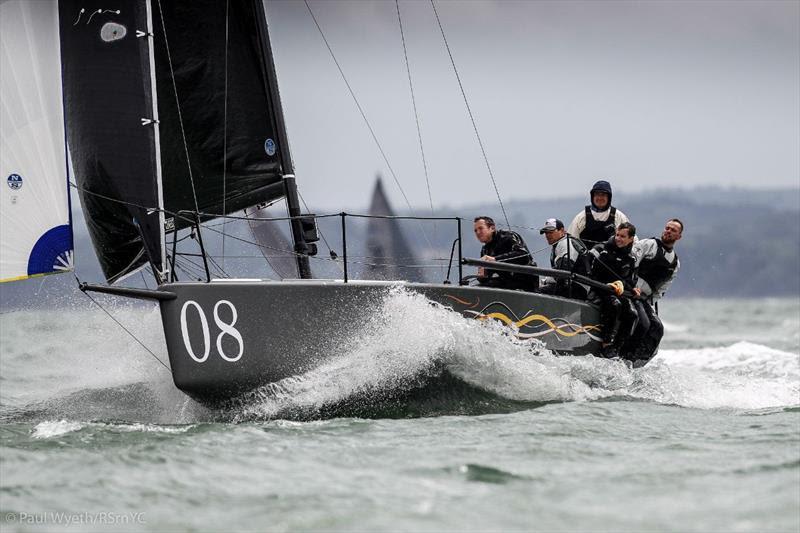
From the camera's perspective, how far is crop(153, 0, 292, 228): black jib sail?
9.14 metres

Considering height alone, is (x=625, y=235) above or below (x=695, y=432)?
above

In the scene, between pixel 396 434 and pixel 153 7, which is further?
pixel 153 7

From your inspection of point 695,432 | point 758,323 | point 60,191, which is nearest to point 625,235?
point 695,432

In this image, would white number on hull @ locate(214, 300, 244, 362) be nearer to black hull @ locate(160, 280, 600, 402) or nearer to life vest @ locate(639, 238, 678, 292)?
black hull @ locate(160, 280, 600, 402)

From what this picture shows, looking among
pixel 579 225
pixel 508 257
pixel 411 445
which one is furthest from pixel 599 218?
pixel 411 445

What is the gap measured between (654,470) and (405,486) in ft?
3.88

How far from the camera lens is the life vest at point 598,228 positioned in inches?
366

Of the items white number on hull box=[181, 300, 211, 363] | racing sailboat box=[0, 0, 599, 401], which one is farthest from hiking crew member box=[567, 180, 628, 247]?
white number on hull box=[181, 300, 211, 363]

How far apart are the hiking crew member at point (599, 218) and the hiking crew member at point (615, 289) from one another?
0.38 m

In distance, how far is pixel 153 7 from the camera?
9.04 meters

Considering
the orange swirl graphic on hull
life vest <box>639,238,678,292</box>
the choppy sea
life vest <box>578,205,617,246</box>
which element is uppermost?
life vest <box>578,205,617,246</box>

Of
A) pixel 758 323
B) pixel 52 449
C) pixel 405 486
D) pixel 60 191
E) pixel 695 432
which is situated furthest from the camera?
pixel 758 323

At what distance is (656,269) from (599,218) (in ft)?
2.02

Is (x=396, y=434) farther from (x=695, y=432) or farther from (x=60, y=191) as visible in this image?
(x=60, y=191)
